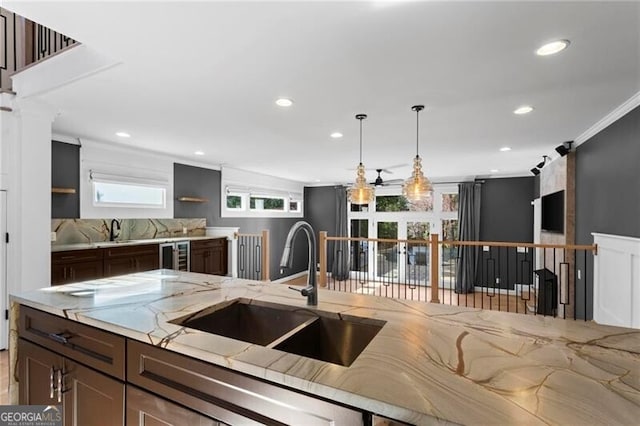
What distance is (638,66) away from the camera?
2.01m

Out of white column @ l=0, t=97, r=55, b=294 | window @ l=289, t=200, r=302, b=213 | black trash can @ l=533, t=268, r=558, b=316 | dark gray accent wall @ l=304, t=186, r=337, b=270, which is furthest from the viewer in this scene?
dark gray accent wall @ l=304, t=186, r=337, b=270

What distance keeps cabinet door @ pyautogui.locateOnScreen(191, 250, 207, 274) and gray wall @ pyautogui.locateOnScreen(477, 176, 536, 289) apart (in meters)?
5.67

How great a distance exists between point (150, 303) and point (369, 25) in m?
1.76

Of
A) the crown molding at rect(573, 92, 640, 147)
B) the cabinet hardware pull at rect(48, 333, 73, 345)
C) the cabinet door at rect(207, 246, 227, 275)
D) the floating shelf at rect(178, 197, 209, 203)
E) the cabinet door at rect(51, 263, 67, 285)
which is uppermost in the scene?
the crown molding at rect(573, 92, 640, 147)

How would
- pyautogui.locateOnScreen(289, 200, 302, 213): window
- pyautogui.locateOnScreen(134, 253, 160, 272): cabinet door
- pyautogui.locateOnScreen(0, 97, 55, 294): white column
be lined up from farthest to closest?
pyautogui.locateOnScreen(289, 200, 302, 213): window
pyautogui.locateOnScreen(134, 253, 160, 272): cabinet door
pyautogui.locateOnScreen(0, 97, 55, 294): white column

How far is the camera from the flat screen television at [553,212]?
14.3 feet

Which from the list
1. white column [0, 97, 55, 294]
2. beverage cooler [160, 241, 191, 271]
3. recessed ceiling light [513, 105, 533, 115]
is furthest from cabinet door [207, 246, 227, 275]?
recessed ceiling light [513, 105, 533, 115]

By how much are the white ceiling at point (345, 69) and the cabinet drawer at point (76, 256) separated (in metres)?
1.40

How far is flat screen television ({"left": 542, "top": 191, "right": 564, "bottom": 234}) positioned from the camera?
14.3 ft

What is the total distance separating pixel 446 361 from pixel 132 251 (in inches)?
163

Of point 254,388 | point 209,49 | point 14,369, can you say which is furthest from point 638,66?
point 14,369

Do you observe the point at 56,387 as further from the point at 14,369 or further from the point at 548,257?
the point at 548,257

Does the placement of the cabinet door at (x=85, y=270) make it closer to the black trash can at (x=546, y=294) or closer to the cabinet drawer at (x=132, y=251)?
the cabinet drawer at (x=132, y=251)

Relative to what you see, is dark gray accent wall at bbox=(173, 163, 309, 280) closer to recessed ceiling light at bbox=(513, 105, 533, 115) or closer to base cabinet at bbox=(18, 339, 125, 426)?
base cabinet at bbox=(18, 339, 125, 426)
